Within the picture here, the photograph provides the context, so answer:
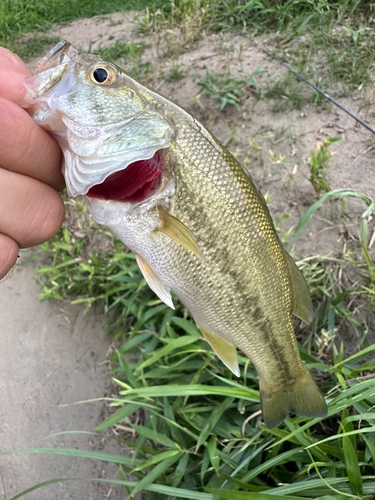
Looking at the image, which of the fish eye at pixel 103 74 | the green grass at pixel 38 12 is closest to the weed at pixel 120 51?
the green grass at pixel 38 12

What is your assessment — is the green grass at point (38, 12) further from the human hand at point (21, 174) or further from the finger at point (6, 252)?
the finger at point (6, 252)

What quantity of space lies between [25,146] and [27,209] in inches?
7.1

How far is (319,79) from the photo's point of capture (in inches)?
117

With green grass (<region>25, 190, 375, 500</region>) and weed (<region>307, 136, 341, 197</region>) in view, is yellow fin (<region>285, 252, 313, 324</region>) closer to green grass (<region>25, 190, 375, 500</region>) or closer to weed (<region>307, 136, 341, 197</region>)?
green grass (<region>25, 190, 375, 500</region>)

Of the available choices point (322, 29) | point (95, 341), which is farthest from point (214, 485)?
point (322, 29)

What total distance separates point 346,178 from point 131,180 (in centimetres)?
189

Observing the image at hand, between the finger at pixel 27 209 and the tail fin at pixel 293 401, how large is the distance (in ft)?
3.19

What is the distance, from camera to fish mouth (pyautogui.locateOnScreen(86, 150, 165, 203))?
1074 millimetres

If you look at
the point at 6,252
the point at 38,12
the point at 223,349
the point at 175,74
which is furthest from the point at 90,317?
the point at 38,12

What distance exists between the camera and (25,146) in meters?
0.95

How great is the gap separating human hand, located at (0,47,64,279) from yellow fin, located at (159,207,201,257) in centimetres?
33

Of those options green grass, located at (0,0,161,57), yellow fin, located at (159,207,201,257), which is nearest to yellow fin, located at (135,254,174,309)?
yellow fin, located at (159,207,201,257)

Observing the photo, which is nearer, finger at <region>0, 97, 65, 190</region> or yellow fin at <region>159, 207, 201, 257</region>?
finger at <region>0, 97, 65, 190</region>

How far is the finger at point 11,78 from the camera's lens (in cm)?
95
